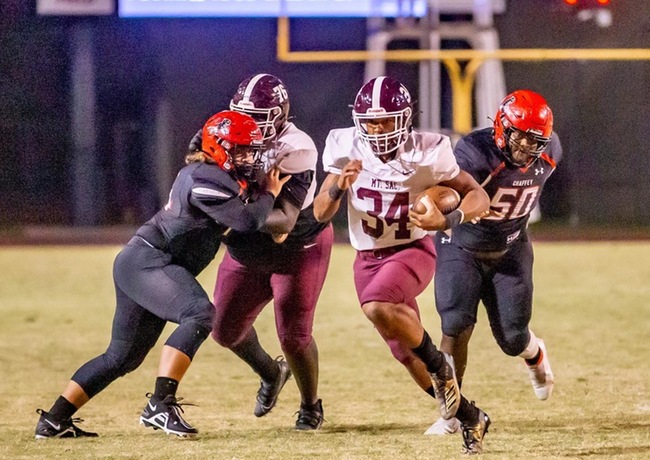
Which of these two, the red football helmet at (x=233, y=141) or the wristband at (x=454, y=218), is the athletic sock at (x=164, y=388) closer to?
the red football helmet at (x=233, y=141)

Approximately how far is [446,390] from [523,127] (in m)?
1.26

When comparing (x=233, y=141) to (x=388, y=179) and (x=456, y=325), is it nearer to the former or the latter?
(x=388, y=179)

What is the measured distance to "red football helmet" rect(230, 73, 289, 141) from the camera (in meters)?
5.05

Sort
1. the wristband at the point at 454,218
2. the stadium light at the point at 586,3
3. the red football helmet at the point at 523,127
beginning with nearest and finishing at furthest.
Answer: the wristband at the point at 454,218
the red football helmet at the point at 523,127
the stadium light at the point at 586,3

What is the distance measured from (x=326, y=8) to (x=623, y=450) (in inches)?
349

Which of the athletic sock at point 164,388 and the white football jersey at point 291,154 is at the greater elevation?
the white football jersey at point 291,154

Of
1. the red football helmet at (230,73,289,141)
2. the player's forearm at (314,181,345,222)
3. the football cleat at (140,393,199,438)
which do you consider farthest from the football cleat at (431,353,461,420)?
the red football helmet at (230,73,289,141)

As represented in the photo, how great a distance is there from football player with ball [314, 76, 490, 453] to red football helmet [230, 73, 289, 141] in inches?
10.2

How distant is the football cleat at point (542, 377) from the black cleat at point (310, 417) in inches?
43.2

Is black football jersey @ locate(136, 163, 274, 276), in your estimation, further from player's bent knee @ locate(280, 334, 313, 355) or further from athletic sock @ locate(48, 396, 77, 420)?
athletic sock @ locate(48, 396, 77, 420)

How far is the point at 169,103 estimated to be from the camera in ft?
55.6

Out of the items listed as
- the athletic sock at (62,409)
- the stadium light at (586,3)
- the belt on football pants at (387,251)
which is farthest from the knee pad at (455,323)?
the stadium light at (586,3)

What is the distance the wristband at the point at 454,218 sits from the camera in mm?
4566

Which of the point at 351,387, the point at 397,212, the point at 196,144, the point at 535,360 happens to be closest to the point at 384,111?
the point at 397,212
